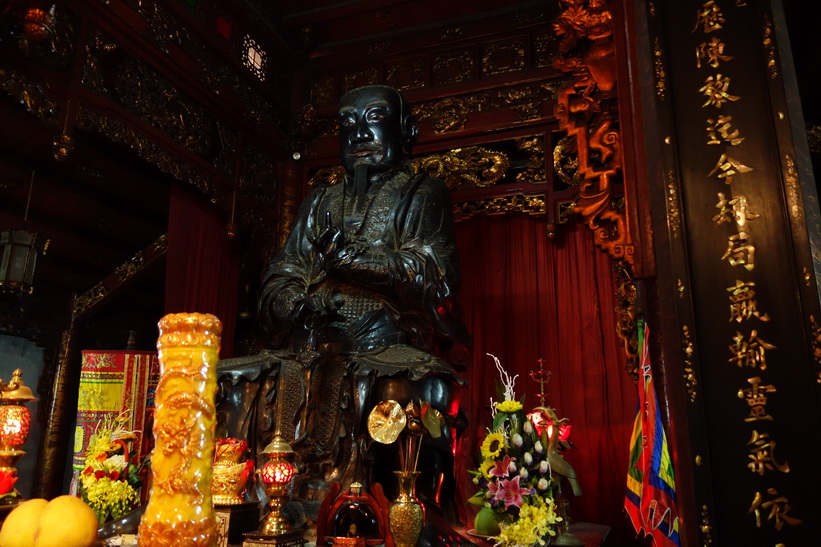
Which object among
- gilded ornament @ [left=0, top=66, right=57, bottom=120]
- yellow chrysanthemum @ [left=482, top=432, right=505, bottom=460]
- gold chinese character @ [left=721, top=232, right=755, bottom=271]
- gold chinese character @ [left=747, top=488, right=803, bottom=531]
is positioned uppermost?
gilded ornament @ [left=0, top=66, right=57, bottom=120]

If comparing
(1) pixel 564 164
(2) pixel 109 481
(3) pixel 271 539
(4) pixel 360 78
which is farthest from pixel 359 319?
(4) pixel 360 78

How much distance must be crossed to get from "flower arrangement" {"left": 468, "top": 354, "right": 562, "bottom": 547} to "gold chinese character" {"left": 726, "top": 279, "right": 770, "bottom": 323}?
2.71 feet

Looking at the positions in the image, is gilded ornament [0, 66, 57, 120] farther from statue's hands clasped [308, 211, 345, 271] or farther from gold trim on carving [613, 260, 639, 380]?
gold trim on carving [613, 260, 639, 380]

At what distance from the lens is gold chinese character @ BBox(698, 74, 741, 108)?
2074mm

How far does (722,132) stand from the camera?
2047 millimetres

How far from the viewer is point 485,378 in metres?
4.31

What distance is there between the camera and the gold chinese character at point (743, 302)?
1.88 meters

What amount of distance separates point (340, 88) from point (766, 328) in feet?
13.4

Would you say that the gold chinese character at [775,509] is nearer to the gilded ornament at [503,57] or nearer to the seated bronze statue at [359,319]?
the seated bronze statue at [359,319]

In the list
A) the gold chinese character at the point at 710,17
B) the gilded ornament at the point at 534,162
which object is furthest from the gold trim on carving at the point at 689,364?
the gilded ornament at the point at 534,162

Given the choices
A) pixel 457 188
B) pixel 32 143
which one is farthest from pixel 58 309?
pixel 457 188

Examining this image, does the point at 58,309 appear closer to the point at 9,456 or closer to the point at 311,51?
the point at 311,51

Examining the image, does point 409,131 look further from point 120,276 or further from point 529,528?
point 529,528

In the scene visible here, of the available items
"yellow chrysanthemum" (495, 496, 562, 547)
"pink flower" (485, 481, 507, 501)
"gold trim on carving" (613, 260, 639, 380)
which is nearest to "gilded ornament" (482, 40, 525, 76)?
"gold trim on carving" (613, 260, 639, 380)
